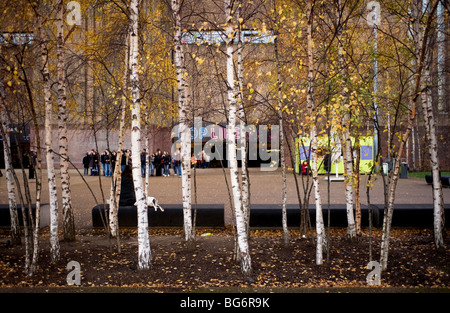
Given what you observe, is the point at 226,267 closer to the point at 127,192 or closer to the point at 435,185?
the point at 435,185

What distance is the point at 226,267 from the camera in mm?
7152

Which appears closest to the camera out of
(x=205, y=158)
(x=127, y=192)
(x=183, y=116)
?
(x=183, y=116)

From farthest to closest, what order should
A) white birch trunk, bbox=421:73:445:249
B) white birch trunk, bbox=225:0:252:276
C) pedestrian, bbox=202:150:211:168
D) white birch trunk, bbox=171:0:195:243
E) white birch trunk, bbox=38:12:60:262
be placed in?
pedestrian, bbox=202:150:211:168 → white birch trunk, bbox=171:0:195:243 → white birch trunk, bbox=421:73:445:249 → white birch trunk, bbox=38:12:60:262 → white birch trunk, bbox=225:0:252:276

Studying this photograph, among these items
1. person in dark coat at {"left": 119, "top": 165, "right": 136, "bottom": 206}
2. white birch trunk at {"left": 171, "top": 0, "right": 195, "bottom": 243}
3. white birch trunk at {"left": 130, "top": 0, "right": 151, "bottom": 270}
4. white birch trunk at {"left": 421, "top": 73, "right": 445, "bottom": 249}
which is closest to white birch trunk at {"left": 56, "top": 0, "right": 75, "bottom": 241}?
white birch trunk at {"left": 130, "top": 0, "right": 151, "bottom": 270}

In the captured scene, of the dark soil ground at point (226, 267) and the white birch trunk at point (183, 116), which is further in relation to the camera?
the white birch trunk at point (183, 116)

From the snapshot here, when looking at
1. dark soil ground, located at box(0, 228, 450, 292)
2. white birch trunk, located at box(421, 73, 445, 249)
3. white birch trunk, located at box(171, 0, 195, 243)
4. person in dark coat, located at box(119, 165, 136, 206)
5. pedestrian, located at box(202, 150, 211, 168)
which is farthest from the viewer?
pedestrian, located at box(202, 150, 211, 168)

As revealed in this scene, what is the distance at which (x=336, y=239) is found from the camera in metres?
9.16

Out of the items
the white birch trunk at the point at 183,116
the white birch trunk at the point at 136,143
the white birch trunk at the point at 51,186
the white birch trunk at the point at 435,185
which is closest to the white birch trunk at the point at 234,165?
the white birch trunk at the point at 136,143

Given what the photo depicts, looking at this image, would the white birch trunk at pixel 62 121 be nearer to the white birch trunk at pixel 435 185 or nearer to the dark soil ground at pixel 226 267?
the dark soil ground at pixel 226 267

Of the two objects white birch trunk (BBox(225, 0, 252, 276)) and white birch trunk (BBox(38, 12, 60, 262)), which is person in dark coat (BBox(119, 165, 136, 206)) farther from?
white birch trunk (BBox(225, 0, 252, 276))

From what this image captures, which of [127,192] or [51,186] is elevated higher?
[51,186]

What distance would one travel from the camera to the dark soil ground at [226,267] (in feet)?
20.3

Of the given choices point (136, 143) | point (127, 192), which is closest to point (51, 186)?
point (136, 143)

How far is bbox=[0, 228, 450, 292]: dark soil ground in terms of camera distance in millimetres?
6191
